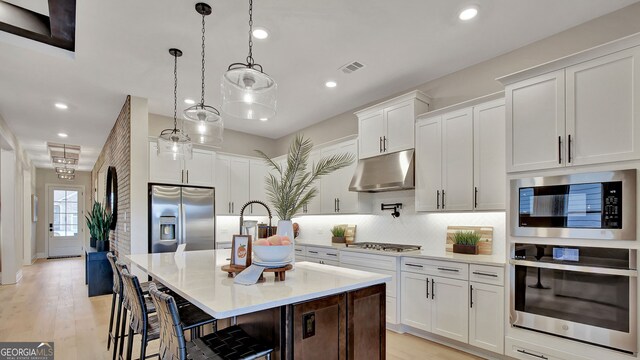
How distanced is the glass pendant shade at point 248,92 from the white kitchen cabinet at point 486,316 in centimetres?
245

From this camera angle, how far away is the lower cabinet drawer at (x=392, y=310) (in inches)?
142

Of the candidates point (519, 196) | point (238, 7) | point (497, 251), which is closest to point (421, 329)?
point (497, 251)

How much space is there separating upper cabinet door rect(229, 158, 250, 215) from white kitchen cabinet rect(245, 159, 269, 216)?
0.09 meters

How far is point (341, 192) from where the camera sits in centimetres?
487

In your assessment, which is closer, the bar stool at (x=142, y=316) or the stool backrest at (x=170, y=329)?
the stool backrest at (x=170, y=329)

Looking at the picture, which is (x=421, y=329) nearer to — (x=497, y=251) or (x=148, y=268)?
(x=497, y=251)

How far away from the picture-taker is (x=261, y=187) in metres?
6.32

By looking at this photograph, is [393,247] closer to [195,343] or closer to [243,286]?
[243,286]

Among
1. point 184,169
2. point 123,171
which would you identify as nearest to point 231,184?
point 184,169

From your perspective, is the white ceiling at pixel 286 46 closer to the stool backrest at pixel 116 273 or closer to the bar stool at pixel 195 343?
the stool backrest at pixel 116 273

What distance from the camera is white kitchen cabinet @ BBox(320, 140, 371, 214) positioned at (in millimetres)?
4656

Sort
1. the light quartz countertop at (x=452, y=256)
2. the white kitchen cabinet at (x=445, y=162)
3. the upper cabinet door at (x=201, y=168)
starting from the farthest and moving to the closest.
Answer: the upper cabinet door at (x=201, y=168) < the white kitchen cabinet at (x=445, y=162) < the light quartz countertop at (x=452, y=256)

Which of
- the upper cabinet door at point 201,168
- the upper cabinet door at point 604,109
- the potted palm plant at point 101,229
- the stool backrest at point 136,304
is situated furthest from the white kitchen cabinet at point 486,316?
the potted palm plant at point 101,229

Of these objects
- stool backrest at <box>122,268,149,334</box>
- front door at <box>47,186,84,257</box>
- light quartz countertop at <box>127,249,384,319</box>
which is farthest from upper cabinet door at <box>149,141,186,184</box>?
front door at <box>47,186,84,257</box>
